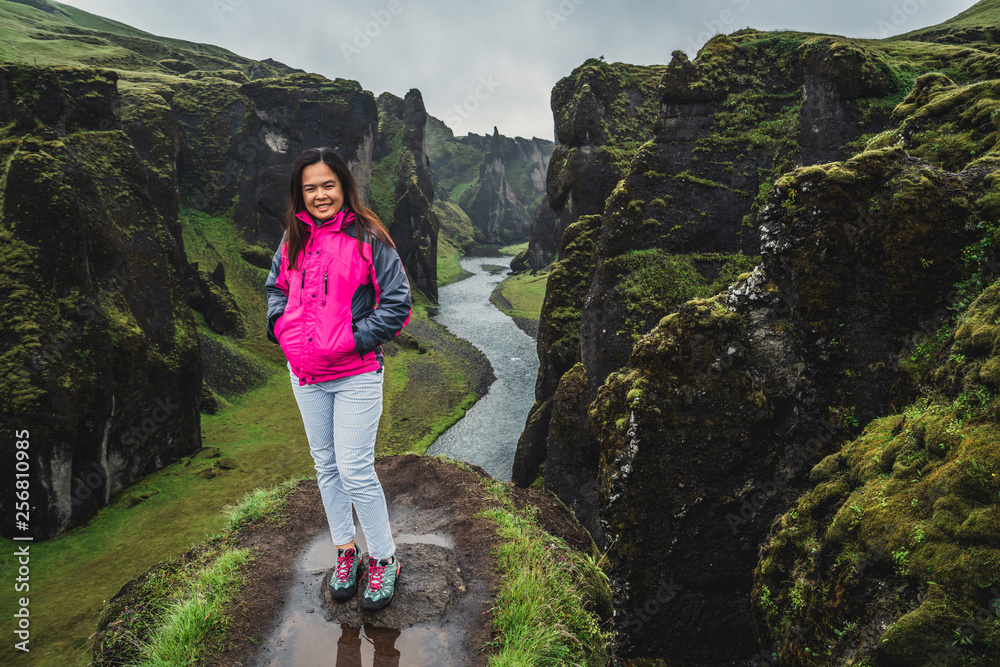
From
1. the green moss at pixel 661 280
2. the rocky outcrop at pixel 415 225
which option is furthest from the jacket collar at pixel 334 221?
the rocky outcrop at pixel 415 225

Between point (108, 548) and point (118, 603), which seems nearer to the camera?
point (118, 603)

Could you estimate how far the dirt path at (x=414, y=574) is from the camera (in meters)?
4.92

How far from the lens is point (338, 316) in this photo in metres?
4.53

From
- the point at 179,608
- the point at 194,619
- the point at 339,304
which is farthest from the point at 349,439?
the point at 179,608

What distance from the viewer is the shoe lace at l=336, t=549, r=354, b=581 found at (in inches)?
209

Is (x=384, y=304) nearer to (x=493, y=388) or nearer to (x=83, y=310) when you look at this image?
(x=83, y=310)

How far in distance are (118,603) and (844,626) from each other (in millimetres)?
8100

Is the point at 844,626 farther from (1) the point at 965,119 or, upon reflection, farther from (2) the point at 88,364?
(2) the point at 88,364

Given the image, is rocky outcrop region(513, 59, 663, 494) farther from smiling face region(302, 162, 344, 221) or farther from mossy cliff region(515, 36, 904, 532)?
smiling face region(302, 162, 344, 221)

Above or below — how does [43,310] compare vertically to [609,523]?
above

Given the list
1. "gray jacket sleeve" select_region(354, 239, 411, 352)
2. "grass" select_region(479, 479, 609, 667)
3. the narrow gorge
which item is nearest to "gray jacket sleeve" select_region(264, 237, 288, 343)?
"gray jacket sleeve" select_region(354, 239, 411, 352)

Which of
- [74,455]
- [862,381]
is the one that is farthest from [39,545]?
[862,381]

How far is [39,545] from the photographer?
18.2 m

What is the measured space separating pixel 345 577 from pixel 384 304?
3100mm
